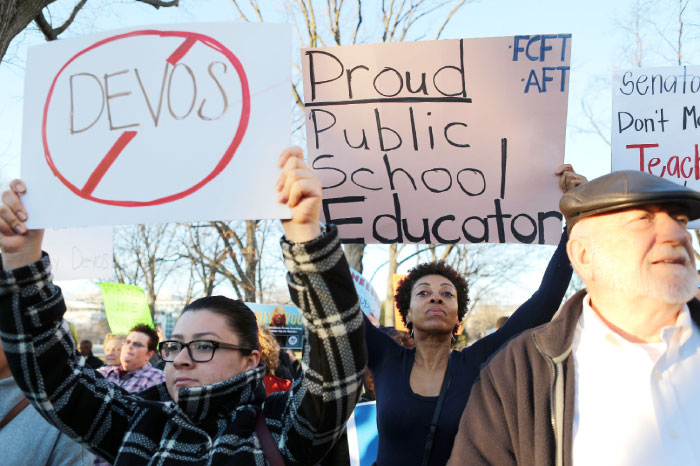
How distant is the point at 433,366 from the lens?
2822mm

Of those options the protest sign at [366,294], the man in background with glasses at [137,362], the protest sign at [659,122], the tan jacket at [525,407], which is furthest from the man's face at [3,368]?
the protest sign at [366,294]

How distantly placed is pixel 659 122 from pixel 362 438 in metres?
2.23

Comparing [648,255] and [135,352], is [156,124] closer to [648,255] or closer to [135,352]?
[648,255]

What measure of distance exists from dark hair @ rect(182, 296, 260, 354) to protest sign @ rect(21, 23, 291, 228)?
42cm

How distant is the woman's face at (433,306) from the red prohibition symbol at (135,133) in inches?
59.6

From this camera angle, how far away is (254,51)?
1767 mm

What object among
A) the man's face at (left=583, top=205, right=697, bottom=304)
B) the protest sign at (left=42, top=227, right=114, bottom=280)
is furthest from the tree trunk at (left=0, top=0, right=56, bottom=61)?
the man's face at (left=583, top=205, right=697, bottom=304)

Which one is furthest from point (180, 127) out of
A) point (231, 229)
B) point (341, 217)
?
point (231, 229)

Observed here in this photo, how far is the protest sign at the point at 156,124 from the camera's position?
173 cm

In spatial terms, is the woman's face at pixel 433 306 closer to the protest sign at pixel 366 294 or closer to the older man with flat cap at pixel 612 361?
the older man with flat cap at pixel 612 361

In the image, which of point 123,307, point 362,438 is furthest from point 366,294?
point 362,438

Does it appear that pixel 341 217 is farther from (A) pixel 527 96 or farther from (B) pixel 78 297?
(B) pixel 78 297

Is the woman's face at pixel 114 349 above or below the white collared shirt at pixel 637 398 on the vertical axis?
below

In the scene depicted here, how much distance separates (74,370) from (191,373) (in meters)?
0.34
